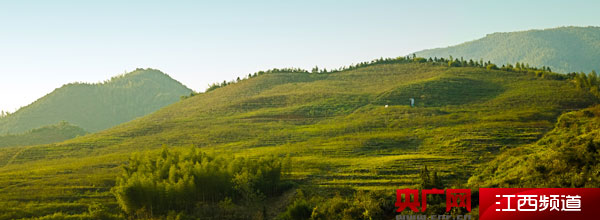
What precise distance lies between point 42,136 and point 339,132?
400 ft

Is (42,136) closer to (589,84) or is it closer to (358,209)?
(358,209)

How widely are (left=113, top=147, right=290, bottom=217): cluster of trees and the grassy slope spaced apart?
5.19 meters

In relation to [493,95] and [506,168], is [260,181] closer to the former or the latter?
[506,168]

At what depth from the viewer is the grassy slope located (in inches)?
2176

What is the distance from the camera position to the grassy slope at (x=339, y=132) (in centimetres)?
5528

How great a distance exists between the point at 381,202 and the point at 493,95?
9258 centimetres

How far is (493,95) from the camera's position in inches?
4609

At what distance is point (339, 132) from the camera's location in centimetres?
9188

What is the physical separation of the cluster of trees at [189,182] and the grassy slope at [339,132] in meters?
5.19

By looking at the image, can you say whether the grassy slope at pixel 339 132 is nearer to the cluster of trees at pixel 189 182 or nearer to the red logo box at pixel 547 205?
the cluster of trees at pixel 189 182

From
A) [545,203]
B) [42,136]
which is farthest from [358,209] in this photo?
[42,136]

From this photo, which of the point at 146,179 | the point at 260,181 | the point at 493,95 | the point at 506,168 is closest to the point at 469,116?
the point at 493,95

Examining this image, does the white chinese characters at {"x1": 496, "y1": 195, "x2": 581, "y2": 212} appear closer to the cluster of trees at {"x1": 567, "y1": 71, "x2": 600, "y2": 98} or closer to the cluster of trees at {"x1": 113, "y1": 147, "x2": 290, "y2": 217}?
the cluster of trees at {"x1": 113, "y1": 147, "x2": 290, "y2": 217}

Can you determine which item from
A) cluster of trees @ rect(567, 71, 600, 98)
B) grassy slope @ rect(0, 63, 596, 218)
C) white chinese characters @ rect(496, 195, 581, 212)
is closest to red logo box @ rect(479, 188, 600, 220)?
white chinese characters @ rect(496, 195, 581, 212)
